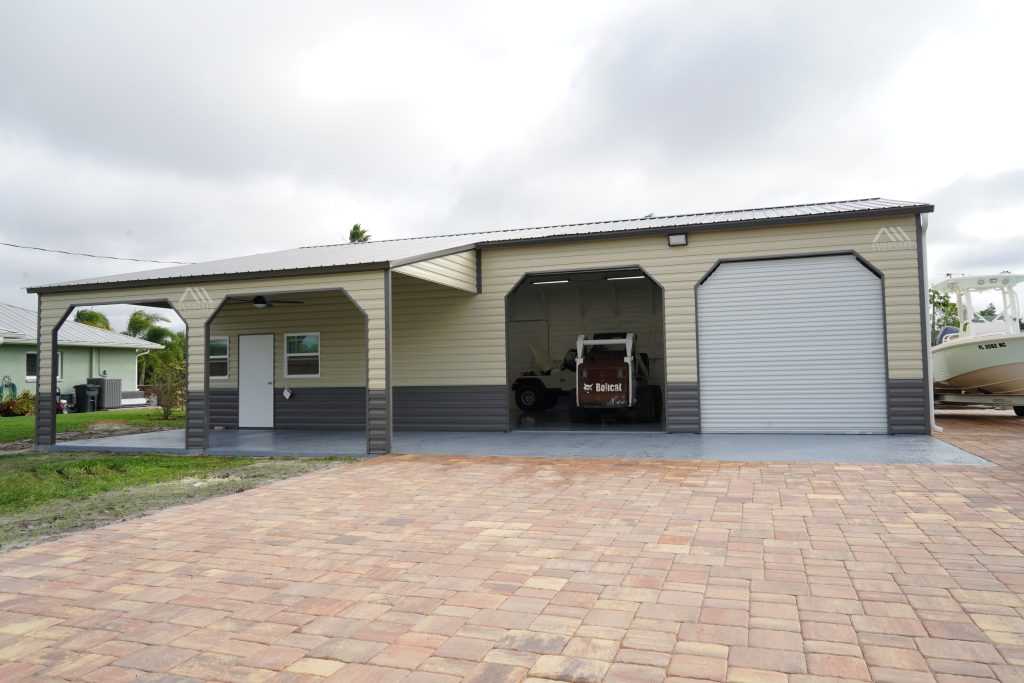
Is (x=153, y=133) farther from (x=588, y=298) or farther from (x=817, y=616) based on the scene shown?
(x=817, y=616)

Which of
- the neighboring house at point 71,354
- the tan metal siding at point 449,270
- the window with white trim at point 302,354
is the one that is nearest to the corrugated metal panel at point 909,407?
the tan metal siding at point 449,270

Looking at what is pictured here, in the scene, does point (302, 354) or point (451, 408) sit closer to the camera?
point (451, 408)

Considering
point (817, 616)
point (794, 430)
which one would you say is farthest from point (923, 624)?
point (794, 430)

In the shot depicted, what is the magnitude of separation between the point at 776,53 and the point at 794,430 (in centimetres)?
746

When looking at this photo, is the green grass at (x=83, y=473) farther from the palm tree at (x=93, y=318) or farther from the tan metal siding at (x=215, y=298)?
the palm tree at (x=93, y=318)

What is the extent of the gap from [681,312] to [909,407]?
147 inches

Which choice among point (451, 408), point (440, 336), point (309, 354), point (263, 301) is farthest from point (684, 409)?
point (263, 301)

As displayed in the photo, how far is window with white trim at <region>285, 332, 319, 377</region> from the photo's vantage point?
13586 mm

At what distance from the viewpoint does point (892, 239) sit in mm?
10055

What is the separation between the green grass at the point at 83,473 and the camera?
634cm

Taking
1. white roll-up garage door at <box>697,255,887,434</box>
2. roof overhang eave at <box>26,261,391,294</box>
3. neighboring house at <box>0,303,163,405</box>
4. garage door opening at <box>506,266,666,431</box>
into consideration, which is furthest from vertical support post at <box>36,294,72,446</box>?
white roll-up garage door at <box>697,255,887,434</box>

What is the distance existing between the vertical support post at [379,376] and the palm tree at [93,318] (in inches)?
1165

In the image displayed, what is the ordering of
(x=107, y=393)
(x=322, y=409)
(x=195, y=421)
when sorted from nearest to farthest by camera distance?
(x=195, y=421) < (x=322, y=409) < (x=107, y=393)

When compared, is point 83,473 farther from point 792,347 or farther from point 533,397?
point 792,347
